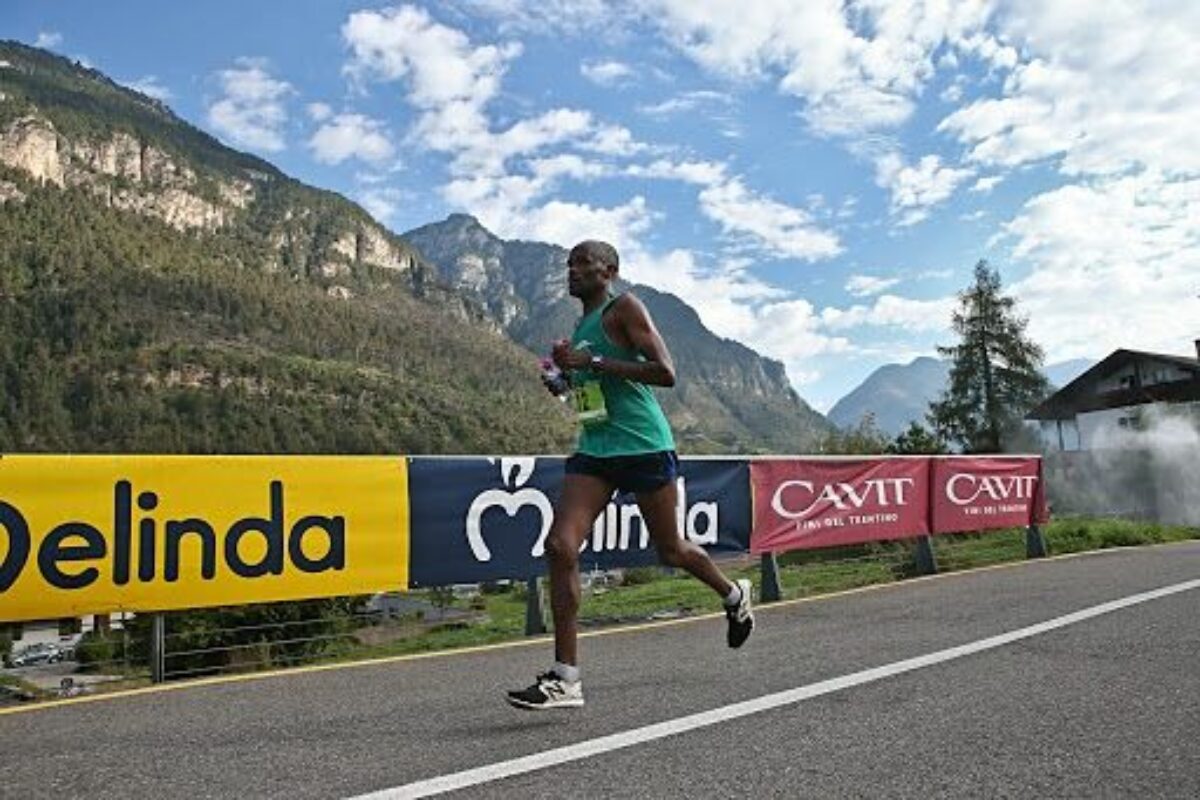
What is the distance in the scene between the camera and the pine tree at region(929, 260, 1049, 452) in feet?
171

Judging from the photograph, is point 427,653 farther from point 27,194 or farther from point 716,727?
point 27,194

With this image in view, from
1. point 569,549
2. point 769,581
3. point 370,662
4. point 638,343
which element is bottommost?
point 370,662

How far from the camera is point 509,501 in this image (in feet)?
24.6

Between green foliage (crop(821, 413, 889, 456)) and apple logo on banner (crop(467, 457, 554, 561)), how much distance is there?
46.3 metres

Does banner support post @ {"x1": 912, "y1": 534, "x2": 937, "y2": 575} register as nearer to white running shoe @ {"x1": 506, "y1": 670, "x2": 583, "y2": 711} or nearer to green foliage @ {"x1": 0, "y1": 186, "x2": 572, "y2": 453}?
white running shoe @ {"x1": 506, "y1": 670, "x2": 583, "y2": 711}

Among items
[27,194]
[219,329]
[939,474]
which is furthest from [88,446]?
[939,474]

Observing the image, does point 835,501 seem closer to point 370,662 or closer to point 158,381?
point 370,662

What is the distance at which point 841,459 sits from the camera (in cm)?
1008

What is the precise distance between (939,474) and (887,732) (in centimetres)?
882

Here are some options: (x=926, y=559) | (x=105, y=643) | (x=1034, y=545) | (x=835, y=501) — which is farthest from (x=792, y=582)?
(x=105, y=643)

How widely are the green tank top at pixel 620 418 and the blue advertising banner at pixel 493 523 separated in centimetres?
250

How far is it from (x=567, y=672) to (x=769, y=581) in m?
5.60

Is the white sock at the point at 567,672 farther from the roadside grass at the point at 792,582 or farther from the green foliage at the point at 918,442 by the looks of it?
the green foliage at the point at 918,442

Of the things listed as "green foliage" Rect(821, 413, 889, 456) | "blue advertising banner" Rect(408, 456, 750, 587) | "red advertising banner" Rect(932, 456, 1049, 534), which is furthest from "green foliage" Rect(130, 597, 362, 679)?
"green foliage" Rect(821, 413, 889, 456)
